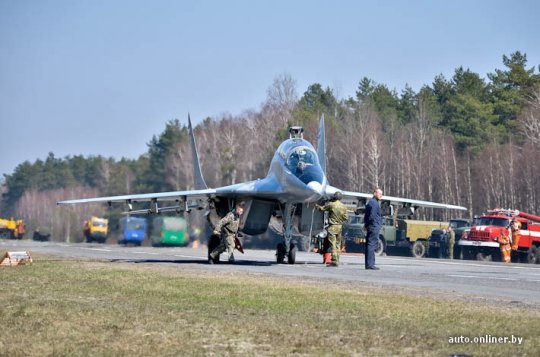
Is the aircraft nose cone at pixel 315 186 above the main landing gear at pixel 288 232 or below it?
above

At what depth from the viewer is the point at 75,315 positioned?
13.0 meters

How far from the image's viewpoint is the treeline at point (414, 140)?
251 ft

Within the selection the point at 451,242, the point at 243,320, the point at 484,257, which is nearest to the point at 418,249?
the point at 451,242

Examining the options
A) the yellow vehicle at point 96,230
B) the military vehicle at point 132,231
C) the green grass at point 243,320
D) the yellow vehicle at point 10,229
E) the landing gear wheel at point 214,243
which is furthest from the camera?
the yellow vehicle at point 10,229

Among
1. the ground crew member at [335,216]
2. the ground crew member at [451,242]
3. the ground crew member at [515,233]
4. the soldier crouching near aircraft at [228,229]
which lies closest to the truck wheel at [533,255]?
the ground crew member at [515,233]

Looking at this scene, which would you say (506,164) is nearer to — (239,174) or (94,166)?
(239,174)

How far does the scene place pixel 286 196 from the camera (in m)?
27.8

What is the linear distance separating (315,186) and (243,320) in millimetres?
13990

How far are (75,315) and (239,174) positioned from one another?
80476 millimetres

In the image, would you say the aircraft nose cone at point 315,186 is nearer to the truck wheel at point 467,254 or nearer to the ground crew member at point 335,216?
the ground crew member at point 335,216

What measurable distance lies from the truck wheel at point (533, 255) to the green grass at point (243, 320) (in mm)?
27780

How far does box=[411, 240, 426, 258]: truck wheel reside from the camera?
5353 centimetres

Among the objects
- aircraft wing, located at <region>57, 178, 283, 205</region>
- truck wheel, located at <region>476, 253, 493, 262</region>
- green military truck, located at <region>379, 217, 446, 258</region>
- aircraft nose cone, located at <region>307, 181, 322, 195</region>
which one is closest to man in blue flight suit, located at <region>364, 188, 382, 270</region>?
aircraft nose cone, located at <region>307, 181, 322, 195</region>

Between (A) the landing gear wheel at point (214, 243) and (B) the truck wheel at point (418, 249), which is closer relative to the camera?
(A) the landing gear wheel at point (214, 243)
